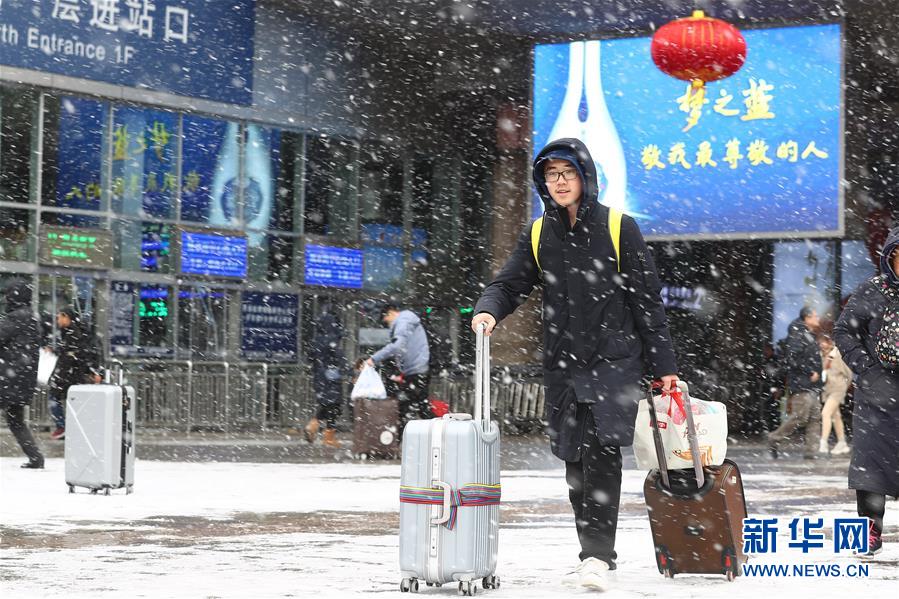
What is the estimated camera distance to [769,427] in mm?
26844

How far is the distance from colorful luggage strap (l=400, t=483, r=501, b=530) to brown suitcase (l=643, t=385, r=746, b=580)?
76 cm

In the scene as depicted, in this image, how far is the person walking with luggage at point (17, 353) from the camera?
1357 centimetres

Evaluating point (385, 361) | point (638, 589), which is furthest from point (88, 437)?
point (638, 589)

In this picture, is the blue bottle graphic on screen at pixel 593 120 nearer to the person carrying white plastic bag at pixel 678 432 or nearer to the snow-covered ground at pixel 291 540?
the snow-covered ground at pixel 291 540

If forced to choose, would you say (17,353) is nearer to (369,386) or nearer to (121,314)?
(369,386)

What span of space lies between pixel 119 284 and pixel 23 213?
2066 millimetres

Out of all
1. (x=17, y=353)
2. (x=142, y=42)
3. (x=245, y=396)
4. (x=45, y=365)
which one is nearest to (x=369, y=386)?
(x=17, y=353)

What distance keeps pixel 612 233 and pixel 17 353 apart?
29.4 feet

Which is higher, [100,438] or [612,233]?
[612,233]

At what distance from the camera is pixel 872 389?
7383 millimetres

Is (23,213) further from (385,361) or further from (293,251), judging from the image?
(385,361)

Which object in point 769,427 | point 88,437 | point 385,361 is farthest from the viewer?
point 769,427

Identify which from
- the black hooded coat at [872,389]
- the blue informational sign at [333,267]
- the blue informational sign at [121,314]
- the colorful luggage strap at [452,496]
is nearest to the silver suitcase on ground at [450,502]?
the colorful luggage strap at [452,496]

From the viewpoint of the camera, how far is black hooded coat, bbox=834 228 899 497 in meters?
7.31
